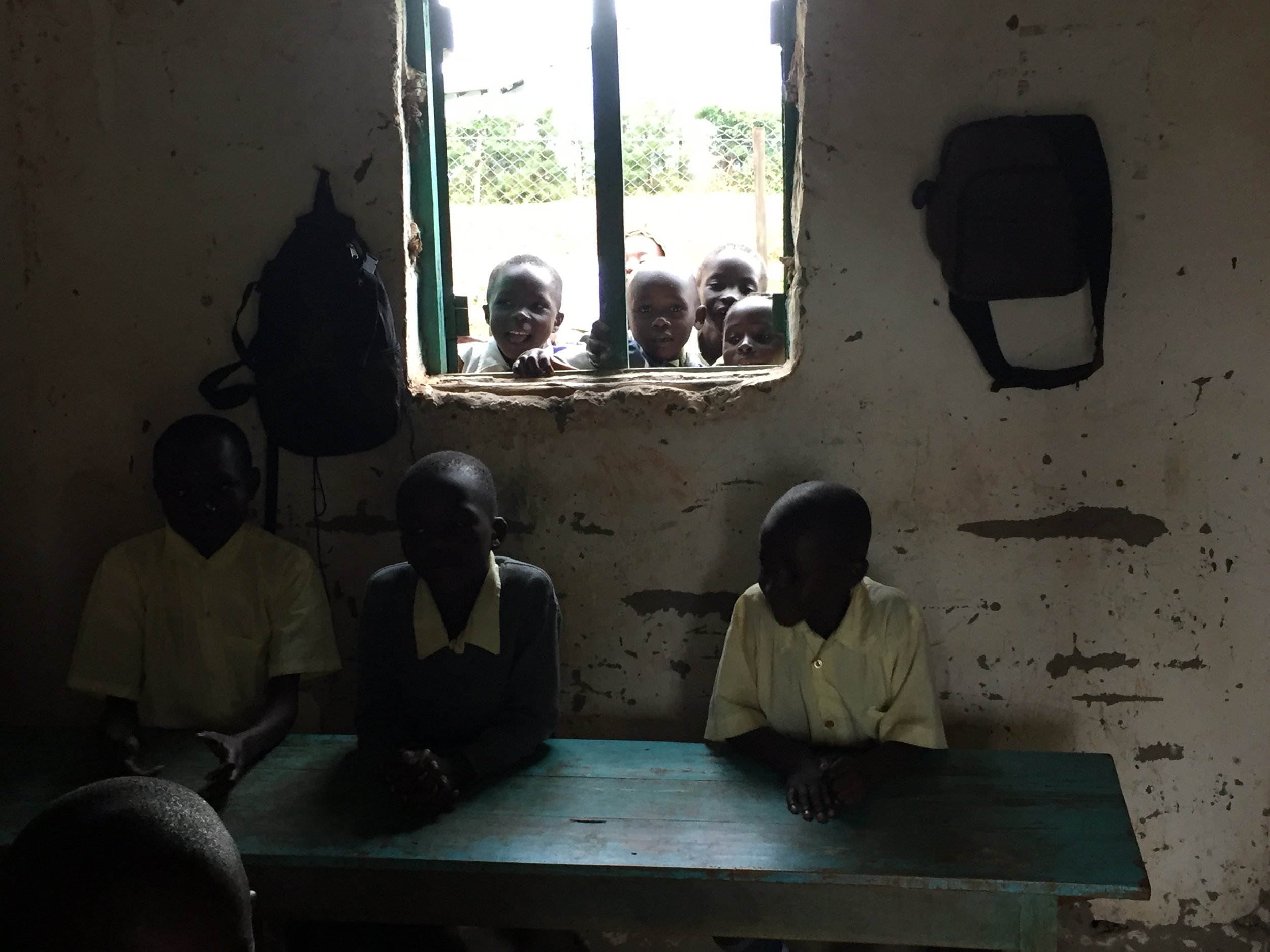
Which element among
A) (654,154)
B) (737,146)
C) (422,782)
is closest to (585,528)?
(422,782)

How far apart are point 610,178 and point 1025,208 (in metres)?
0.95

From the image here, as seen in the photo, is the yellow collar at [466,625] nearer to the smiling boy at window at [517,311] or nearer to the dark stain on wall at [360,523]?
the dark stain on wall at [360,523]

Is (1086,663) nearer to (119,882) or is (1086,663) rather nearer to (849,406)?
(849,406)

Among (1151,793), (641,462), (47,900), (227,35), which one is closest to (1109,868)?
(1151,793)

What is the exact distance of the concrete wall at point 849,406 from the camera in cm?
220

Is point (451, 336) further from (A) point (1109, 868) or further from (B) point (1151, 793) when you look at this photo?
(B) point (1151, 793)

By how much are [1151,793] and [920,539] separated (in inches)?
32.5

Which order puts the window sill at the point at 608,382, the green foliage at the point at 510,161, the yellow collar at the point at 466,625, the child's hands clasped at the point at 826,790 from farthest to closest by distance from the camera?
the green foliage at the point at 510,161 < the window sill at the point at 608,382 < the yellow collar at the point at 466,625 < the child's hands clasped at the point at 826,790

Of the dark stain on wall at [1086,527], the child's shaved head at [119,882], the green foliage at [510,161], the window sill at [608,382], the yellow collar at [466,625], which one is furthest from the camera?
the green foliage at [510,161]

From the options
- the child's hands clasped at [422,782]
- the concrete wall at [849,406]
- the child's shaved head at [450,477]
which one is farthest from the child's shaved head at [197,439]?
the child's hands clasped at [422,782]

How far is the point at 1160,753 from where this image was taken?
237cm

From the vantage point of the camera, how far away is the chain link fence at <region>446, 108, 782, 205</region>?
8.52ft

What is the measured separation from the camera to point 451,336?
8.69 feet

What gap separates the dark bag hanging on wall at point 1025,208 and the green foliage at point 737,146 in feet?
1.84
